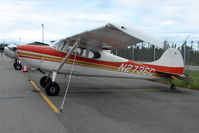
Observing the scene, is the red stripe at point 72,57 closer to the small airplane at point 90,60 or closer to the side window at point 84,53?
the small airplane at point 90,60

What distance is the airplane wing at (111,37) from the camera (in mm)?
4848

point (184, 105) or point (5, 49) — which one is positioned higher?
point (5, 49)

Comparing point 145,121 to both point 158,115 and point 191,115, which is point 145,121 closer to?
point 158,115

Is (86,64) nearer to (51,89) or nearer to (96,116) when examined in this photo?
(51,89)

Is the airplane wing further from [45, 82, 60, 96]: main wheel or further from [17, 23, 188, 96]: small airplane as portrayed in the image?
[45, 82, 60, 96]: main wheel

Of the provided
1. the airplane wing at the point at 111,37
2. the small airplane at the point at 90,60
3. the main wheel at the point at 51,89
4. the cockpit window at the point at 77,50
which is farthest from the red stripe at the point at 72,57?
the main wheel at the point at 51,89

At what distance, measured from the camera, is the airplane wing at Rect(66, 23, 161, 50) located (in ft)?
15.9

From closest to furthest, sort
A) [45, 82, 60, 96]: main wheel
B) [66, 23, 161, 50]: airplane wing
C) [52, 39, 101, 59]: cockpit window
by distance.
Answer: [66, 23, 161, 50]: airplane wing < [45, 82, 60, 96]: main wheel < [52, 39, 101, 59]: cockpit window

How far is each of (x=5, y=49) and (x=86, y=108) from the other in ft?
45.6

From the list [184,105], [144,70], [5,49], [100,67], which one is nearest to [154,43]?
[184,105]

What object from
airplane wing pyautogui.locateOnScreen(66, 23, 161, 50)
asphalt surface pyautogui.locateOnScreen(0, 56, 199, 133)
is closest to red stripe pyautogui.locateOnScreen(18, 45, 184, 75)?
airplane wing pyautogui.locateOnScreen(66, 23, 161, 50)

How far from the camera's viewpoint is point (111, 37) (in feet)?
20.6

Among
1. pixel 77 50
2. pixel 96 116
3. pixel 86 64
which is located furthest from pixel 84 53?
pixel 96 116

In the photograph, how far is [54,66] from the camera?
23.7ft
